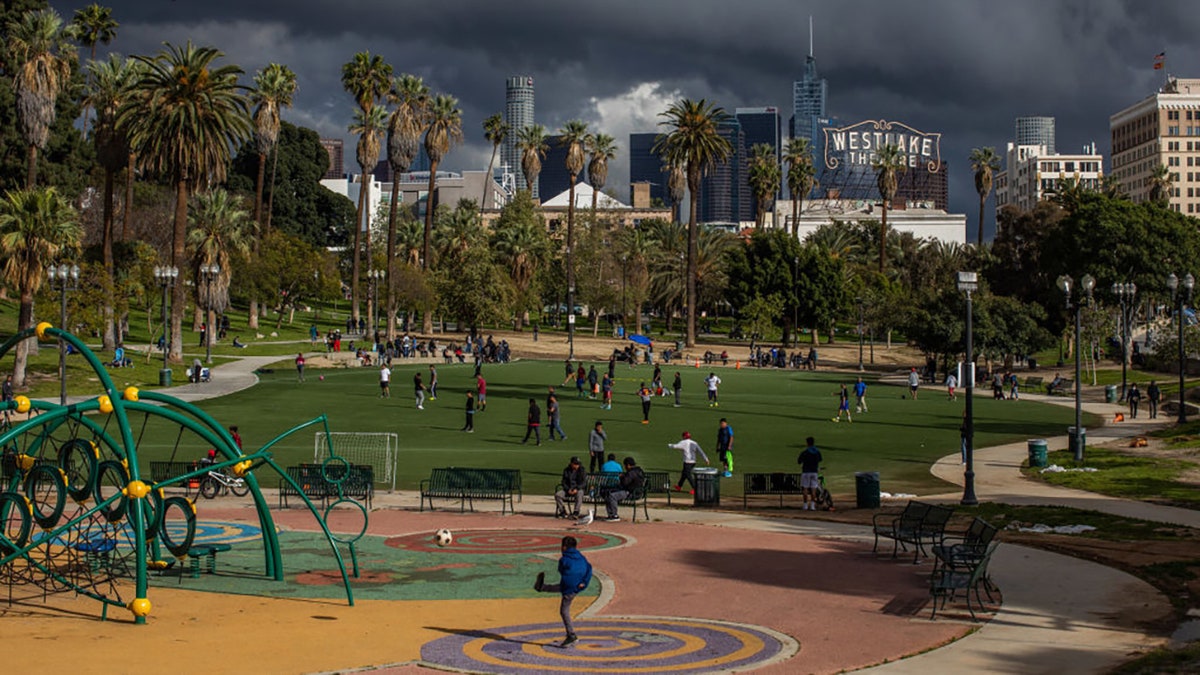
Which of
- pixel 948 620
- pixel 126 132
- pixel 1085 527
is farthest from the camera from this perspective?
pixel 126 132

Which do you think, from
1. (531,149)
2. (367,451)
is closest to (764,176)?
(531,149)

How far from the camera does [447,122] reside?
103938 mm

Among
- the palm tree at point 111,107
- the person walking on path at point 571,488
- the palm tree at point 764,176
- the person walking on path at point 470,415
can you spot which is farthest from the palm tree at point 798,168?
the person walking on path at point 571,488

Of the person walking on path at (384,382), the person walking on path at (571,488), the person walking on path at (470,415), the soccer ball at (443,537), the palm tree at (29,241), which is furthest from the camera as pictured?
the person walking on path at (384,382)

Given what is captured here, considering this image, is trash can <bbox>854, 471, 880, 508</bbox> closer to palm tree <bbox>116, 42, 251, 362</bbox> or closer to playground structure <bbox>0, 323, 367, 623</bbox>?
playground structure <bbox>0, 323, 367, 623</bbox>

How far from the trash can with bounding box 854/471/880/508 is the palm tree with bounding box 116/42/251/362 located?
4662 centimetres

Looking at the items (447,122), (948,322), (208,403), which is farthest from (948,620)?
(447,122)

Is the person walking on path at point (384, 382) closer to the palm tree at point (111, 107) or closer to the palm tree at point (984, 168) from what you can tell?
the palm tree at point (111, 107)

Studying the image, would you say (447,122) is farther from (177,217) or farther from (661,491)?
(661,491)

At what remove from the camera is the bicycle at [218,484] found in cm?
2800

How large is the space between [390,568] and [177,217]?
49012 mm

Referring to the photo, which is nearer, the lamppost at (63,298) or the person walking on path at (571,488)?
the person walking on path at (571,488)

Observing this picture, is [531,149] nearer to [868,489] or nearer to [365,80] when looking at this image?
[365,80]

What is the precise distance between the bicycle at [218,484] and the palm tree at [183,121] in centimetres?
3670
